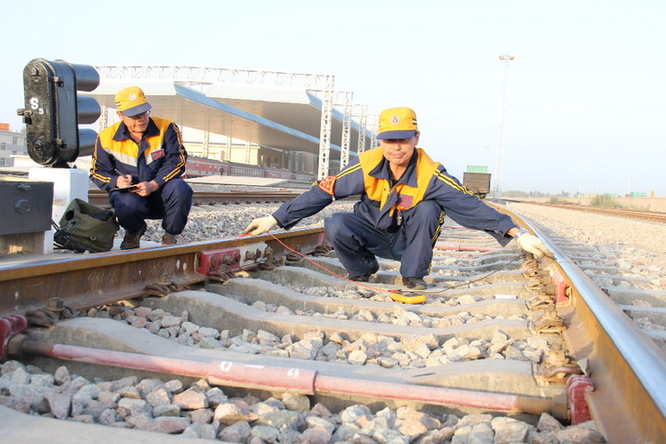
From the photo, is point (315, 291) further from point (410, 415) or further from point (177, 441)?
point (177, 441)

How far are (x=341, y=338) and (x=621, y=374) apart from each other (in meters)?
1.25

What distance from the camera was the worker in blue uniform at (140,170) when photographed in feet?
15.4

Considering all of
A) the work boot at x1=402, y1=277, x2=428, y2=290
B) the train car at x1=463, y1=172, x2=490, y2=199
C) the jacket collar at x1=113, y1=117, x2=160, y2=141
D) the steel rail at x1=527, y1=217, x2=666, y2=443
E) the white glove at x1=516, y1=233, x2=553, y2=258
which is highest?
the train car at x1=463, y1=172, x2=490, y2=199

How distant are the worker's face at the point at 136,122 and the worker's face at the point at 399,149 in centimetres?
193

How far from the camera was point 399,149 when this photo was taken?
375 centimetres

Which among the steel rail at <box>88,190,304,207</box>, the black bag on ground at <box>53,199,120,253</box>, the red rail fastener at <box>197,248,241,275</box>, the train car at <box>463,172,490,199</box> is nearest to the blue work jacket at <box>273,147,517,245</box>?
the red rail fastener at <box>197,248,241,275</box>

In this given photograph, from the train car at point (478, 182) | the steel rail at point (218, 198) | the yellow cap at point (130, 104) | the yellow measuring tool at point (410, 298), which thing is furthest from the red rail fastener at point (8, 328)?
the train car at point (478, 182)

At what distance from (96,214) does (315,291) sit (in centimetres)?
186

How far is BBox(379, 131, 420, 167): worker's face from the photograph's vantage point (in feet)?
12.3

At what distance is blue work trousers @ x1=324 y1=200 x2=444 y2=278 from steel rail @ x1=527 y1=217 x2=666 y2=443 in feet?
4.78

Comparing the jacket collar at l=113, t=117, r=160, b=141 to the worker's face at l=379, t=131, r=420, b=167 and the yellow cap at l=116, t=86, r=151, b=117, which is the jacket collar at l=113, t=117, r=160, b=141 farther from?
the worker's face at l=379, t=131, r=420, b=167

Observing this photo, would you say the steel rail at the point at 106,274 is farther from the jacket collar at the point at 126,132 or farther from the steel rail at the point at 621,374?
the steel rail at the point at 621,374

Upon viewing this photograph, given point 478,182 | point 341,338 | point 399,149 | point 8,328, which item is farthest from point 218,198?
point 478,182

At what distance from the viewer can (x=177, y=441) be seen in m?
1.49
